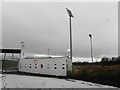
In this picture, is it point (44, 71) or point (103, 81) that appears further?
point (44, 71)

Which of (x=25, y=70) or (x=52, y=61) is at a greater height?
(x=52, y=61)

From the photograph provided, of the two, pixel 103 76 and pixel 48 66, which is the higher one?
pixel 103 76

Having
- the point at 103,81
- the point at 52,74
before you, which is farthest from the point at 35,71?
the point at 103,81

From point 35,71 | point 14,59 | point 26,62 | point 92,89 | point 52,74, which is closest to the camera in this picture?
point 92,89

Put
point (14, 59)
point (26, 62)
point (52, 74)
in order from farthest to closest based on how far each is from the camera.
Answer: point (14, 59), point (26, 62), point (52, 74)

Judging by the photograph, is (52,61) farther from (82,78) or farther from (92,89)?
(92,89)

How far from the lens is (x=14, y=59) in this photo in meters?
36.3

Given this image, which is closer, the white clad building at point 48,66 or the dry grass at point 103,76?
the dry grass at point 103,76

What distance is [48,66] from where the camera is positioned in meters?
23.3

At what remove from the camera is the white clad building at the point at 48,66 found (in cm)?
2115

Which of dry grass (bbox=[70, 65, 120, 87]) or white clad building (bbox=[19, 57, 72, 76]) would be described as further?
white clad building (bbox=[19, 57, 72, 76])

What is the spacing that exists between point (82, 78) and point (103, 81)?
3346mm

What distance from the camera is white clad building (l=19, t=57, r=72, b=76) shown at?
69.4ft

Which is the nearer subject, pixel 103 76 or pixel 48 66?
pixel 103 76
